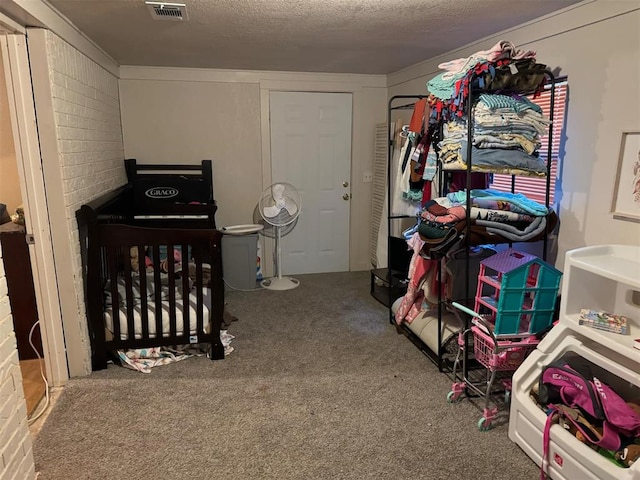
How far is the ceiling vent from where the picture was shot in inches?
92.9

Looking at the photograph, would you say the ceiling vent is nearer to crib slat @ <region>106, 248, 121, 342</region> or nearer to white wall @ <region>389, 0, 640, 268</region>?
crib slat @ <region>106, 248, 121, 342</region>

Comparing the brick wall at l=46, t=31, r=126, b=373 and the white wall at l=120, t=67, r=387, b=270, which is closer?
the brick wall at l=46, t=31, r=126, b=373

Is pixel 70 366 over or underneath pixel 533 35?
underneath

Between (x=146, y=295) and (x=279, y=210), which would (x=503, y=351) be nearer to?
(x=146, y=295)

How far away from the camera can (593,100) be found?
232 cm

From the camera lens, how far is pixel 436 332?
288cm

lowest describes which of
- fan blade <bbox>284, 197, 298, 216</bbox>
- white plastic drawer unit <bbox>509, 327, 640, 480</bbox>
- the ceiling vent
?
white plastic drawer unit <bbox>509, 327, 640, 480</bbox>

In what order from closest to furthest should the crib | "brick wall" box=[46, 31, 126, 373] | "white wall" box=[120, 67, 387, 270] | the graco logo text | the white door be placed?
"brick wall" box=[46, 31, 126, 373], the crib, the graco logo text, "white wall" box=[120, 67, 387, 270], the white door

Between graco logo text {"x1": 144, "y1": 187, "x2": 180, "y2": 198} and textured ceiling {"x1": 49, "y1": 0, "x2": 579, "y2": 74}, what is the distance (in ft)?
3.71

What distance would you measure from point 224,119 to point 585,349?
370 centimetres

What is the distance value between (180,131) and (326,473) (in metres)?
3.53

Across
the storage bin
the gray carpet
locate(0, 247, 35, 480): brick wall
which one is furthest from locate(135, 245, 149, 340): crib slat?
the storage bin

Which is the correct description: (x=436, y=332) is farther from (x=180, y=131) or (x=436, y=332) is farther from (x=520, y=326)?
(x=180, y=131)

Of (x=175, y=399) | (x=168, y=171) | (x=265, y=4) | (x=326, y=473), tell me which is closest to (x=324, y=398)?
(x=326, y=473)
